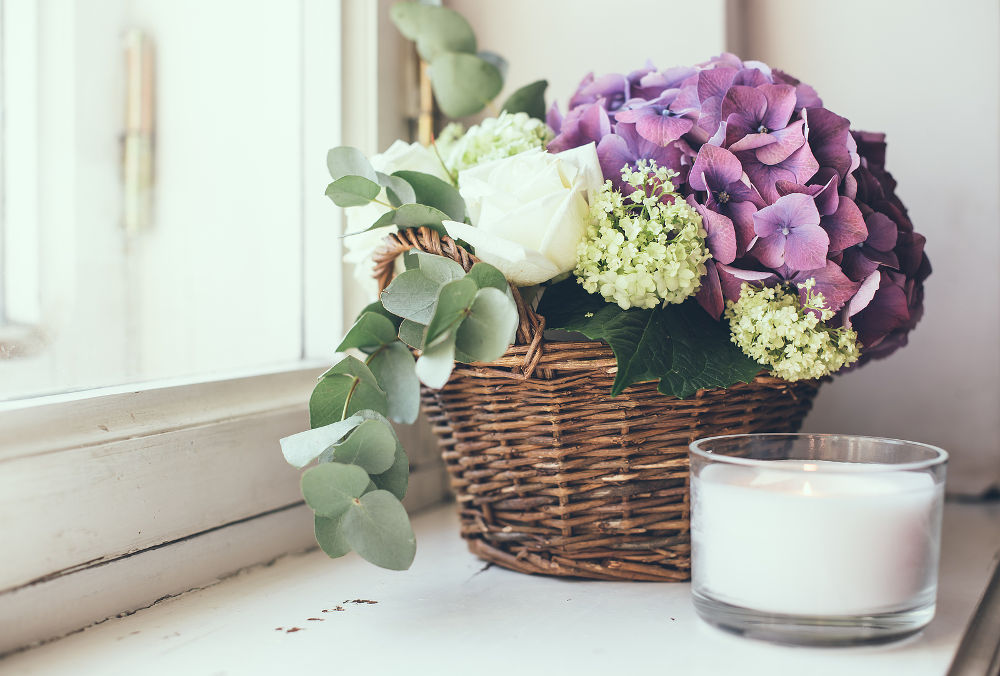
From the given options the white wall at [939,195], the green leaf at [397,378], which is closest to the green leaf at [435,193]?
the green leaf at [397,378]

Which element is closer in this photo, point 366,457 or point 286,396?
point 366,457

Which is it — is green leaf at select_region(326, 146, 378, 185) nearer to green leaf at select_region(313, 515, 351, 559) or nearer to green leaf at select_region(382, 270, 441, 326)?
green leaf at select_region(382, 270, 441, 326)

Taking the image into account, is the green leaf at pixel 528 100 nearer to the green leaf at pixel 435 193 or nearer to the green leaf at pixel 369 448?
the green leaf at pixel 435 193

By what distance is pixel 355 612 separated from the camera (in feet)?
1.88

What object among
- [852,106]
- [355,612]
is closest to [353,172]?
[355,612]

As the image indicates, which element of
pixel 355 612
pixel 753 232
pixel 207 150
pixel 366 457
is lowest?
pixel 355 612

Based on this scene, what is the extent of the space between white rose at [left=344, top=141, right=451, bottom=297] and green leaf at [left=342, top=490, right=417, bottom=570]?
8.2 inches

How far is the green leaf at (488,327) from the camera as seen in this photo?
1.63ft

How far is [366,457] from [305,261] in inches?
15.3

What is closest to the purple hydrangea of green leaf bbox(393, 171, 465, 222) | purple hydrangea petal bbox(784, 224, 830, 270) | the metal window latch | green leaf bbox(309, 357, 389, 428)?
purple hydrangea petal bbox(784, 224, 830, 270)

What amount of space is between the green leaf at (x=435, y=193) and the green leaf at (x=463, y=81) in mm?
232

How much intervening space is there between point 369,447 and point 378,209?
0.66 feet

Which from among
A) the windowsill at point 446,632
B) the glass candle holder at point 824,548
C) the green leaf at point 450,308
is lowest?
the windowsill at point 446,632

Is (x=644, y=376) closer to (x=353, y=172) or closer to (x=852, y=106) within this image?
(x=353, y=172)
